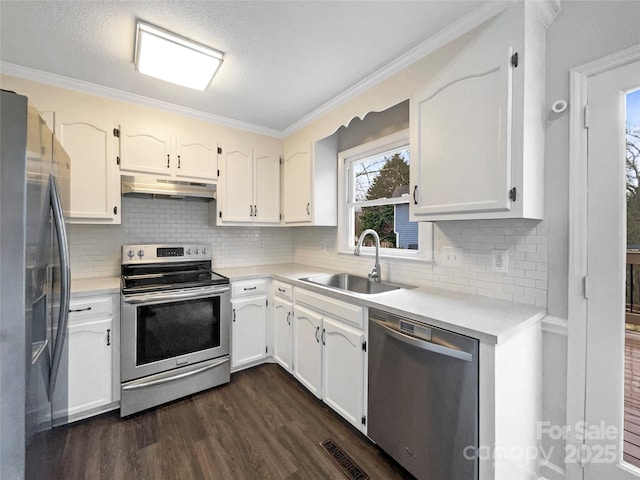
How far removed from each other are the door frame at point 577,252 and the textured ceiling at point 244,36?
0.68 meters

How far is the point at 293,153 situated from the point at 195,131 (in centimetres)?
96

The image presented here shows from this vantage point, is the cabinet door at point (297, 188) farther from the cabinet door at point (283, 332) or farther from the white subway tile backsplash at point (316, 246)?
the cabinet door at point (283, 332)

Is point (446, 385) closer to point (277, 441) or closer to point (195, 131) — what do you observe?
point (277, 441)

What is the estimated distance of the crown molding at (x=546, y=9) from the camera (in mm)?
1350

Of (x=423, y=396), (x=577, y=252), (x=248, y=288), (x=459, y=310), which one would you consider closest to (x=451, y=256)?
(x=459, y=310)

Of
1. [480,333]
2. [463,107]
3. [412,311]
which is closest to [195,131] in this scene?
[463,107]

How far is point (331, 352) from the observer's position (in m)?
1.97

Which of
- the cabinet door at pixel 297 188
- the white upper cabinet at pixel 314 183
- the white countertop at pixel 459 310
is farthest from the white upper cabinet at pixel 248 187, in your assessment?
the white countertop at pixel 459 310

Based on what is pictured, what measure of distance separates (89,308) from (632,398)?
305cm

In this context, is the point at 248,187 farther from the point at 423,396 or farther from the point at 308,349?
the point at 423,396

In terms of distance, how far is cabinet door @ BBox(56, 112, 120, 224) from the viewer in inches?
82.7

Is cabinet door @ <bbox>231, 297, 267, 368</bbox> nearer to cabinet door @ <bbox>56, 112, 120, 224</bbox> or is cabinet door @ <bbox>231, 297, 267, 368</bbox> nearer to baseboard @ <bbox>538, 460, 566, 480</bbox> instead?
cabinet door @ <bbox>56, 112, 120, 224</bbox>

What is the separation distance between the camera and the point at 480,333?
3.82 ft

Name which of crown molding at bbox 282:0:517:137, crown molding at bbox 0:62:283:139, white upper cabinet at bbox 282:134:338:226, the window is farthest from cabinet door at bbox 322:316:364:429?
crown molding at bbox 0:62:283:139
